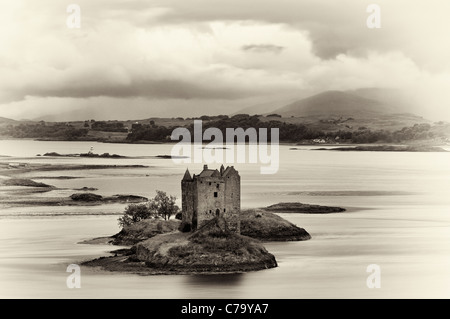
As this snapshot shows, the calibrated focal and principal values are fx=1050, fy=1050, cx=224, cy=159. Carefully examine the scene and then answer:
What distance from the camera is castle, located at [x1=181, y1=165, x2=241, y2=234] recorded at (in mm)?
77812

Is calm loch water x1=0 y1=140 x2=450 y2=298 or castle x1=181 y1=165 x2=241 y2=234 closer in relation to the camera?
calm loch water x1=0 y1=140 x2=450 y2=298

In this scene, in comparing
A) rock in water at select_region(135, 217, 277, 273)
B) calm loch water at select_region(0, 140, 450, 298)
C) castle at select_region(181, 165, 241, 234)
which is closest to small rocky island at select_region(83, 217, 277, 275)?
rock in water at select_region(135, 217, 277, 273)

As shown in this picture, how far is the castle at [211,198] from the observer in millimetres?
77812

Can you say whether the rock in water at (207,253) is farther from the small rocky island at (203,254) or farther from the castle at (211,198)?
the castle at (211,198)

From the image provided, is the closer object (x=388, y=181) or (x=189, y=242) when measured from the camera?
(x=189, y=242)

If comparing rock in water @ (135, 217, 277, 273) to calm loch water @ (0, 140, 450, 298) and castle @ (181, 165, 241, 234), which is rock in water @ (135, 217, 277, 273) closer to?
calm loch water @ (0, 140, 450, 298)

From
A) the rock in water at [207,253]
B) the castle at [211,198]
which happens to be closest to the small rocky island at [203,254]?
the rock in water at [207,253]

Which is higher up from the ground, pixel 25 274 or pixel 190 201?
pixel 190 201

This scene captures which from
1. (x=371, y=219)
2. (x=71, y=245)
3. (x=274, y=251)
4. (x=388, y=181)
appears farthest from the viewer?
(x=388, y=181)

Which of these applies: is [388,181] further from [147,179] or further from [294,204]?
[294,204]

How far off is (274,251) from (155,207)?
12.9m

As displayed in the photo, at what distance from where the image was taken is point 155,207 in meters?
94.2

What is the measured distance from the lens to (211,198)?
7850 cm
